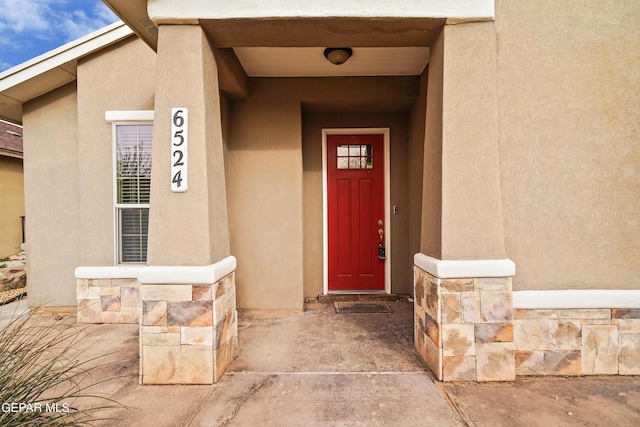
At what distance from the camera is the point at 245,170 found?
351 cm

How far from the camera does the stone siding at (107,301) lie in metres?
3.25

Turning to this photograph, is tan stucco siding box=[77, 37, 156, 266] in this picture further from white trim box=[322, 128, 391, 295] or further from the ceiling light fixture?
white trim box=[322, 128, 391, 295]

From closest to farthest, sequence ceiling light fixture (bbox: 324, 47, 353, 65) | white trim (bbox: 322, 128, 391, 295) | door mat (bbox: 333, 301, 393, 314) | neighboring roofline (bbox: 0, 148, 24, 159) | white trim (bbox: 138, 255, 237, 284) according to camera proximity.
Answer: white trim (bbox: 138, 255, 237, 284) → ceiling light fixture (bbox: 324, 47, 353, 65) → door mat (bbox: 333, 301, 393, 314) → white trim (bbox: 322, 128, 391, 295) → neighboring roofline (bbox: 0, 148, 24, 159)

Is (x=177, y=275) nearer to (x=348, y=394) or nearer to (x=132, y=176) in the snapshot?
(x=348, y=394)

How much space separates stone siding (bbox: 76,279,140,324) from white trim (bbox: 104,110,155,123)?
1.87 metres

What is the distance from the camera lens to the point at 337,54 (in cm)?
285

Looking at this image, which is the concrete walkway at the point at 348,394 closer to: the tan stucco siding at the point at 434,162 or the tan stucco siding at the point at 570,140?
the tan stucco siding at the point at 570,140

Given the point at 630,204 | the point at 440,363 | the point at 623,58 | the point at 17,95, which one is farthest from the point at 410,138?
the point at 17,95

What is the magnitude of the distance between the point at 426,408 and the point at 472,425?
26cm

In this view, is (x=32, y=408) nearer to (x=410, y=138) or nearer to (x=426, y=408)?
(x=426, y=408)

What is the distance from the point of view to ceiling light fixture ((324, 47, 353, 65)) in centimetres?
283

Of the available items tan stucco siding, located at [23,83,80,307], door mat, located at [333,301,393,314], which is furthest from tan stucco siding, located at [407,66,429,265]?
tan stucco siding, located at [23,83,80,307]

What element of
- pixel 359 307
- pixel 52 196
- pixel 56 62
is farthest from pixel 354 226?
pixel 56 62

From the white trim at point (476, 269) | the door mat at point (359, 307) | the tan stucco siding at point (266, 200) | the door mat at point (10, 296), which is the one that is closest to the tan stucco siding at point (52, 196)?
the door mat at point (10, 296)
